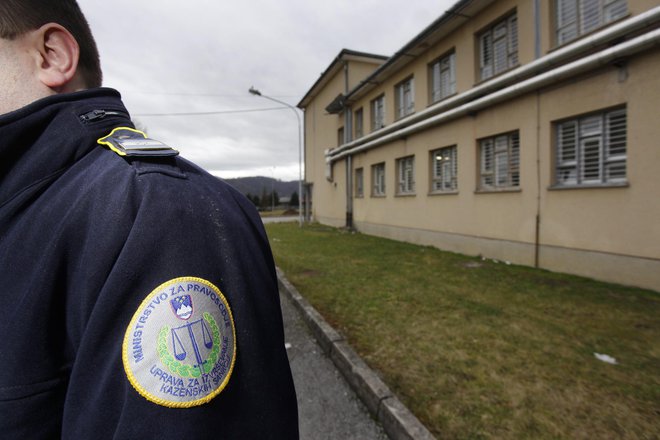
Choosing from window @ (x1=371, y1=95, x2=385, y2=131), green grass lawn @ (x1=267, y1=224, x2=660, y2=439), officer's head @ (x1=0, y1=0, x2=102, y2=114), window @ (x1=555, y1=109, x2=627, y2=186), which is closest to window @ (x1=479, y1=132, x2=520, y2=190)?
window @ (x1=555, y1=109, x2=627, y2=186)

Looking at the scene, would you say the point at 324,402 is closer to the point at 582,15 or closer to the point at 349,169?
the point at 582,15

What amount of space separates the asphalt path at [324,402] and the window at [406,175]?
10.4 meters

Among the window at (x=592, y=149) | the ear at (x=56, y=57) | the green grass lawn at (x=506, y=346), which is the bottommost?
the green grass lawn at (x=506, y=346)

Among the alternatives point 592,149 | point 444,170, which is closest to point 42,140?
point 592,149

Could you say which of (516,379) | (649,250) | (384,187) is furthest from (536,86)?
(384,187)

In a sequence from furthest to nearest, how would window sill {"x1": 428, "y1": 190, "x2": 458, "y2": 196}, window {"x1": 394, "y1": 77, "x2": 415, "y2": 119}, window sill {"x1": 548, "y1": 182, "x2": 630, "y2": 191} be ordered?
window {"x1": 394, "y1": 77, "x2": 415, "y2": 119} → window sill {"x1": 428, "y1": 190, "x2": 458, "y2": 196} → window sill {"x1": 548, "y1": 182, "x2": 630, "y2": 191}

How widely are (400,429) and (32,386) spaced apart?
92.6 inches

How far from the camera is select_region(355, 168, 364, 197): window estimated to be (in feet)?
58.5

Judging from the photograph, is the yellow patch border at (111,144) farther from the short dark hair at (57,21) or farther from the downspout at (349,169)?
the downspout at (349,169)

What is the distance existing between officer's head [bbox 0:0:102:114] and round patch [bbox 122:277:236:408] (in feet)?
2.14

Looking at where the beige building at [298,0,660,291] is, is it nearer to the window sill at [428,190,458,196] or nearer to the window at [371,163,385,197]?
the window sill at [428,190,458,196]

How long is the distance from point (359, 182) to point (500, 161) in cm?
956

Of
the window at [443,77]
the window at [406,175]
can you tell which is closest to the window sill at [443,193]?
the window at [406,175]

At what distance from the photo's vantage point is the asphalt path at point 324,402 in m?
2.58
